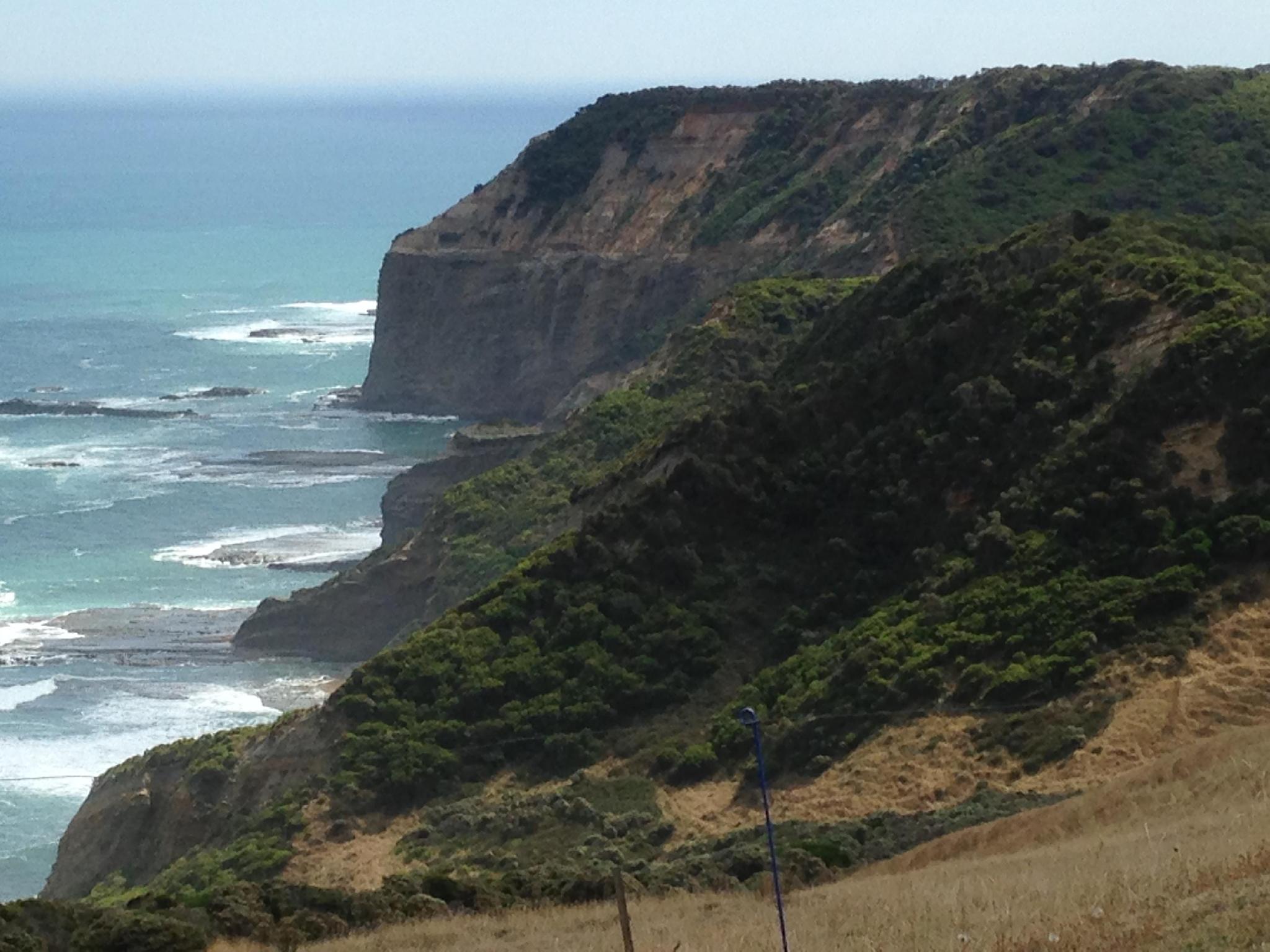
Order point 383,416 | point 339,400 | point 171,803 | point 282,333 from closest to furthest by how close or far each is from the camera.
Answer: point 171,803, point 383,416, point 339,400, point 282,333

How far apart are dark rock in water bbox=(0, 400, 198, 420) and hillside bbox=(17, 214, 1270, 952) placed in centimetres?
6233

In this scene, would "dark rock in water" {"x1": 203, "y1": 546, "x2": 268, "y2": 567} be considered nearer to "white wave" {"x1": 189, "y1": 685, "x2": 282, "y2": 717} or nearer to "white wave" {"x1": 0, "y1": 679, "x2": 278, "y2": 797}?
"white wave" {"x1": 0, "y1": 679, "x2": 278, "y2": 797}

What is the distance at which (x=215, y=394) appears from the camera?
338 ft

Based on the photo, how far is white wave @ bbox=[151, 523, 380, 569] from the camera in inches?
2761

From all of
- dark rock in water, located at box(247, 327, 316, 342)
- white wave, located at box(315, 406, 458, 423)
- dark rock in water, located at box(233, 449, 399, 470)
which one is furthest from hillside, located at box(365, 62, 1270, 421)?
dark rock in water, located at box(247, 327, 316, 342)

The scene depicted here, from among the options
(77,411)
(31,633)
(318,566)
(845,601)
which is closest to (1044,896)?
(845,601)

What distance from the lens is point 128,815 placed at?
3588 centimetres

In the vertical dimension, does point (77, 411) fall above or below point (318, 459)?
above

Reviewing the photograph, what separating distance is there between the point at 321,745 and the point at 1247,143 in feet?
147

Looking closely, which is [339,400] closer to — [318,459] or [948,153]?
[318,459]

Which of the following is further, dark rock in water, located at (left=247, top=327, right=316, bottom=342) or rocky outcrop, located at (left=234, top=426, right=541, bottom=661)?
dark rock in water, located at (left=247, top=327, right=316, bottom=342)

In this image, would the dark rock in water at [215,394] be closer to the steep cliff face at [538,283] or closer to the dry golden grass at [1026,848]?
the steep cliff face at [538,283]

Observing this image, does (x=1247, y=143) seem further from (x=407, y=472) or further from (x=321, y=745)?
(x=321, y=745)

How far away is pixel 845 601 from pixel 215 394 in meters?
75.7
